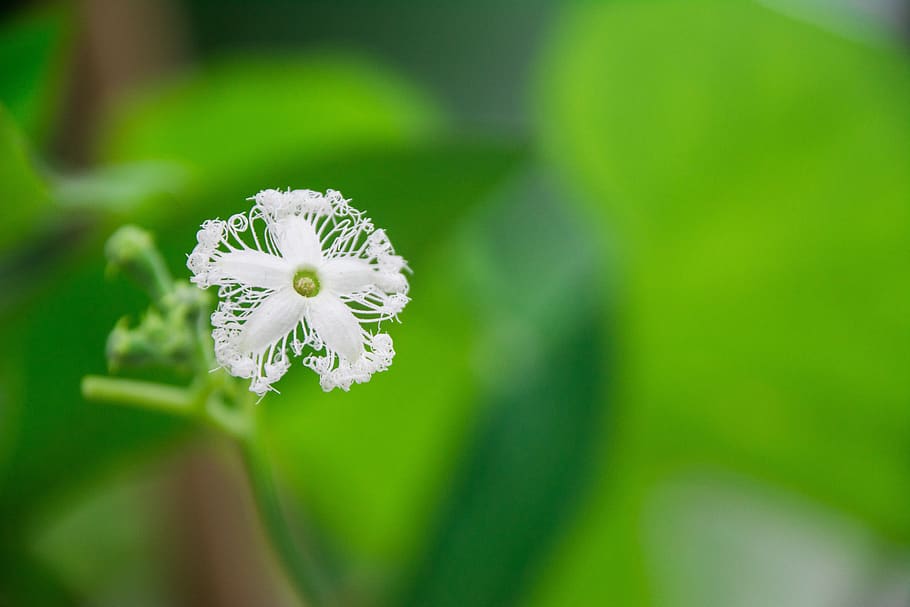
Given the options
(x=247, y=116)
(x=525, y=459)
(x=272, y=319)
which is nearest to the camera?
(x=272, y=319)

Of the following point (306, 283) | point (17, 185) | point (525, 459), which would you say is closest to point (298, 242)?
point (306, 283)

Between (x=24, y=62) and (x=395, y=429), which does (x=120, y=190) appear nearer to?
(x=24, y=62)

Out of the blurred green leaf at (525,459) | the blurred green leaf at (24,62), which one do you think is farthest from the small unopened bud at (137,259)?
the blurred green leaf at (525,459)

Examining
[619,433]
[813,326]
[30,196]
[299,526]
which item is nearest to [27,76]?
[30,196]

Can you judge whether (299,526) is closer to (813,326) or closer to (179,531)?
(179,531)

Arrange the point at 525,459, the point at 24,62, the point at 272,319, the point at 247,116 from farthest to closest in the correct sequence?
the point at 247,116
the point at 525,459
the point at 24,62
the point at 272,319

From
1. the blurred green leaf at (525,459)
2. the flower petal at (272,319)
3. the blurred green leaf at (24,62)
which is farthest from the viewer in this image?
the blurred green leaf at (525,459)

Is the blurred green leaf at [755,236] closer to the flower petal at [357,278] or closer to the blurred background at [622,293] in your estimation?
the blurred background at [622,293]
